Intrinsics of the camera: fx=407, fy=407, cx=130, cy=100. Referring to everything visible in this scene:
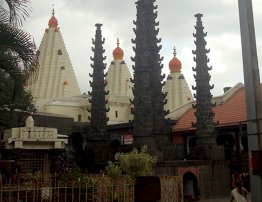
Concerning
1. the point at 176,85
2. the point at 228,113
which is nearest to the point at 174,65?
the point at 176,85

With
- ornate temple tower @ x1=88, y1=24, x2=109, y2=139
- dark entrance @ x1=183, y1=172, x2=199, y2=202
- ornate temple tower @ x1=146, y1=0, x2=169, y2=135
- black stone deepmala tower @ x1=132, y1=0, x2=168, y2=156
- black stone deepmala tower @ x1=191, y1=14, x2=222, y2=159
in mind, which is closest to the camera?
dark entrance @ x1=183, y1=172, x2=199, y2=202

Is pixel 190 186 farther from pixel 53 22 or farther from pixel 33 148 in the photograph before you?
pixel 53 22

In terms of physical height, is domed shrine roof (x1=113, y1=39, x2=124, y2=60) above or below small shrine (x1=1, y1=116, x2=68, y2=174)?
above

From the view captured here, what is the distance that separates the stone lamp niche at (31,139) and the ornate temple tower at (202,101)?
7.65m

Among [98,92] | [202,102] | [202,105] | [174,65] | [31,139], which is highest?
[174,65]

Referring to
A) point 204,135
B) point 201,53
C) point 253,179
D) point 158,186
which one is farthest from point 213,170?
point 253,179

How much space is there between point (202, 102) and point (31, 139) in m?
9.62

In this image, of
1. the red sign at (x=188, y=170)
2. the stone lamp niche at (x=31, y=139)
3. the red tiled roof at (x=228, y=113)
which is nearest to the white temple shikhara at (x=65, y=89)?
the red tiled roof at (x=228, y=113)

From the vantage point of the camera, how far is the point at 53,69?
44.0 meters

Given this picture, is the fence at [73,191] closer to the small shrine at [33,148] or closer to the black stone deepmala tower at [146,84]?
the small shrine at [33,148]

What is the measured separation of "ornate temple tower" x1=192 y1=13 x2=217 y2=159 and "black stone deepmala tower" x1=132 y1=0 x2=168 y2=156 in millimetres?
2094

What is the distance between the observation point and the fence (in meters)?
9.94

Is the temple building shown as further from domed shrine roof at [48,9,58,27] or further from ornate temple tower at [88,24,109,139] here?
ornate temple tower at [88,24,109,139]

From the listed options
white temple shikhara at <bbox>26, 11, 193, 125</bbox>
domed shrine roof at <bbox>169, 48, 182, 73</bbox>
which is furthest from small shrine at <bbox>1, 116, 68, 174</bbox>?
domed shrine roof at <bbox>169, 48, 182, 73</bbox>
